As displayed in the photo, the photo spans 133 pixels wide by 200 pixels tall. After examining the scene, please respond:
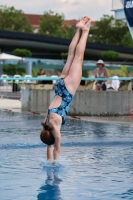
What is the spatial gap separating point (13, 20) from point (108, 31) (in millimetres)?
16981

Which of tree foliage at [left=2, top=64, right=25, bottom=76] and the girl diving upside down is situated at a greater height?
the girl diving upside down

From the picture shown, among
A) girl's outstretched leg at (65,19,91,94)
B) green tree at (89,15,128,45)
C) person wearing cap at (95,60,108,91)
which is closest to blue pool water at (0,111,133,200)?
girl's outstretched leg at (65,19,91,94)

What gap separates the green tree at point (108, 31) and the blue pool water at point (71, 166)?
98.2 metres

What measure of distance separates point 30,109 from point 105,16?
9541 centimetres

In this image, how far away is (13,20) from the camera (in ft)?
368

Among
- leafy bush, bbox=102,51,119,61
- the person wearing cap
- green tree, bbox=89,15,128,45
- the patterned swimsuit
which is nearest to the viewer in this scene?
the patterned swimsuit

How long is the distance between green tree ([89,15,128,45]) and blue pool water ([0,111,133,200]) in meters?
98.2

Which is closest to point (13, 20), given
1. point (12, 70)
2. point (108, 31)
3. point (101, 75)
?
point (108, 31)

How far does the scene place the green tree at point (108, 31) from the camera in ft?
360

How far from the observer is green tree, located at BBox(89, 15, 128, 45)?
360ft

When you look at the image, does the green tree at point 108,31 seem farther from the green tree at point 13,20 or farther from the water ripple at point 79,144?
the water ripple at point 79,144

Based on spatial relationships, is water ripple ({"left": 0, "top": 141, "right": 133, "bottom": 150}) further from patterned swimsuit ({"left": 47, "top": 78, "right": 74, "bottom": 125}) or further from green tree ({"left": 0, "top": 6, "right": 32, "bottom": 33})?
green tree ({"left": 0, "top": 6, "right": 32, "bottom": 33})

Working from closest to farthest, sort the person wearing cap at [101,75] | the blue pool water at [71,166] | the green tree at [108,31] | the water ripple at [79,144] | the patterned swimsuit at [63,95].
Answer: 1. the blue pool water at [71,166]
2. the patterned swimsuit at [63,95]
3. the water ripple at [79,144]
4. the person wearing cap at [101,75]
5. the green tree at [108,31]

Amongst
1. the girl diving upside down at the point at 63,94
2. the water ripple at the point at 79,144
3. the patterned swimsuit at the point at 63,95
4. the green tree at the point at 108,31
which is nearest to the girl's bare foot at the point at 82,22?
the girl diving upside down at the point at 63,94
